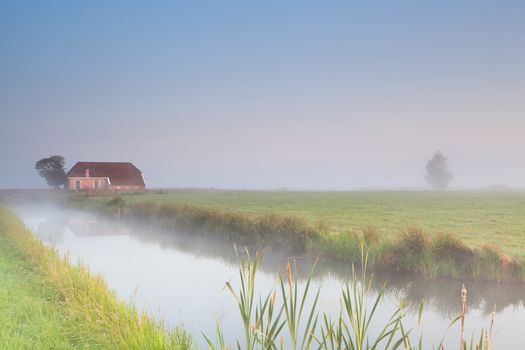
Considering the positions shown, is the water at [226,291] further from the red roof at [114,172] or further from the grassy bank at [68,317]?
the red roof at [114,172]

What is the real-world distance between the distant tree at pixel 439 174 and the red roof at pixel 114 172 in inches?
3166

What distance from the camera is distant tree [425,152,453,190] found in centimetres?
11919

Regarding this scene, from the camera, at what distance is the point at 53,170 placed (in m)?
79.4

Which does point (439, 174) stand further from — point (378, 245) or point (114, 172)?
point (378, 245)

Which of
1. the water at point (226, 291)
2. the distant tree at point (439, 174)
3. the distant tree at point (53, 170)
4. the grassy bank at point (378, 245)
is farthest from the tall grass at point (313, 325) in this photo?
the distant tree at point (439, 174)

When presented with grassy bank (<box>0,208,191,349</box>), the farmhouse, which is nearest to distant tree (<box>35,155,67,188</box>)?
the farmhouse

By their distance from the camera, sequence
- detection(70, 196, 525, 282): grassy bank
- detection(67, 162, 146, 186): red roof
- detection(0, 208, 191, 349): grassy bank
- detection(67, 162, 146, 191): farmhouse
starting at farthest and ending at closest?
detection(67, 162, 146, 186): red roof < detection(67, 162, 146, 191): farmhouse < detection(70, 196, 525, 282): grassy bank < detection(0, 208, 191, 349): grassy bank

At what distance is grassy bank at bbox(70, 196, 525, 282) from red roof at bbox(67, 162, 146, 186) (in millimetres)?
53002

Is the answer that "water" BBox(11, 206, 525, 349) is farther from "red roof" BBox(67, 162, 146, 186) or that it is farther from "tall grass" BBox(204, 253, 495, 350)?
"red roof" BBox(67, 162, 146, 186)

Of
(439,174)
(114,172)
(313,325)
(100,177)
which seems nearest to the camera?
(313,325)

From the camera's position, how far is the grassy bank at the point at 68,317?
6.37 m

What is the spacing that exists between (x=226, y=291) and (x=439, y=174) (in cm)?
11762

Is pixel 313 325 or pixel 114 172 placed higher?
pixel 114 172

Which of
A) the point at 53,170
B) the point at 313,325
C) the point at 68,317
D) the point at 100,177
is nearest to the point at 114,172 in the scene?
the point at 100,177
